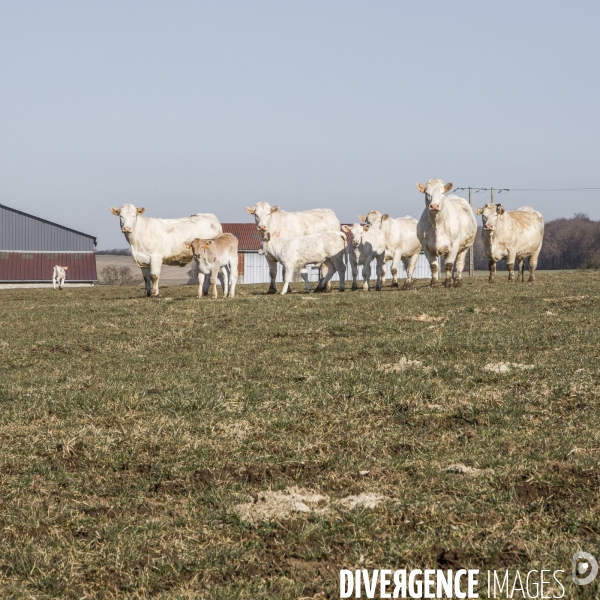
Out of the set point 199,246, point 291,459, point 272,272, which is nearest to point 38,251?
point 272,272

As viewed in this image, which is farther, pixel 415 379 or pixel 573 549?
pixel 415 379

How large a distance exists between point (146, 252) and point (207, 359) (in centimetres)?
1259

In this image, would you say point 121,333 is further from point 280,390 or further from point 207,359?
point 280,390

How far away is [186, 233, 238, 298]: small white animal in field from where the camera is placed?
22.2 m

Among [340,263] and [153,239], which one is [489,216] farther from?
[153,239]

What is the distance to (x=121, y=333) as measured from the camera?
48.9 feet

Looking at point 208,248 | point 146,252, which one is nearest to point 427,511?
point 208,248

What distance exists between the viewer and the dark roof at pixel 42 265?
62.4 metres

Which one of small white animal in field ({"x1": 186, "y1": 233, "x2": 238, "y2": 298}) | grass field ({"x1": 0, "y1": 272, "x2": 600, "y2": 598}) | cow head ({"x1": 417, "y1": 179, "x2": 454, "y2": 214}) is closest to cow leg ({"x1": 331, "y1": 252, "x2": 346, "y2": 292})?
small white animal in field ({"x1": 186, "y1": 233, "x2": 238, "y2": 298})

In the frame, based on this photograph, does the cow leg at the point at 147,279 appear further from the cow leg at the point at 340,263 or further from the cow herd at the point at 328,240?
the cow leg at the point at 340,263

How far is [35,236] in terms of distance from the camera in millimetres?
65750

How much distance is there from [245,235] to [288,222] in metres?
48.2

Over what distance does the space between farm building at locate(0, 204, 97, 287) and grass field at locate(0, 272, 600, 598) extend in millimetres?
51733

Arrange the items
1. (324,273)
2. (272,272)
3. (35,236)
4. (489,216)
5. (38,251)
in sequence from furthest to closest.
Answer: (35,236)
(38,251)
(324,273)
(489,216)
(272,272)
